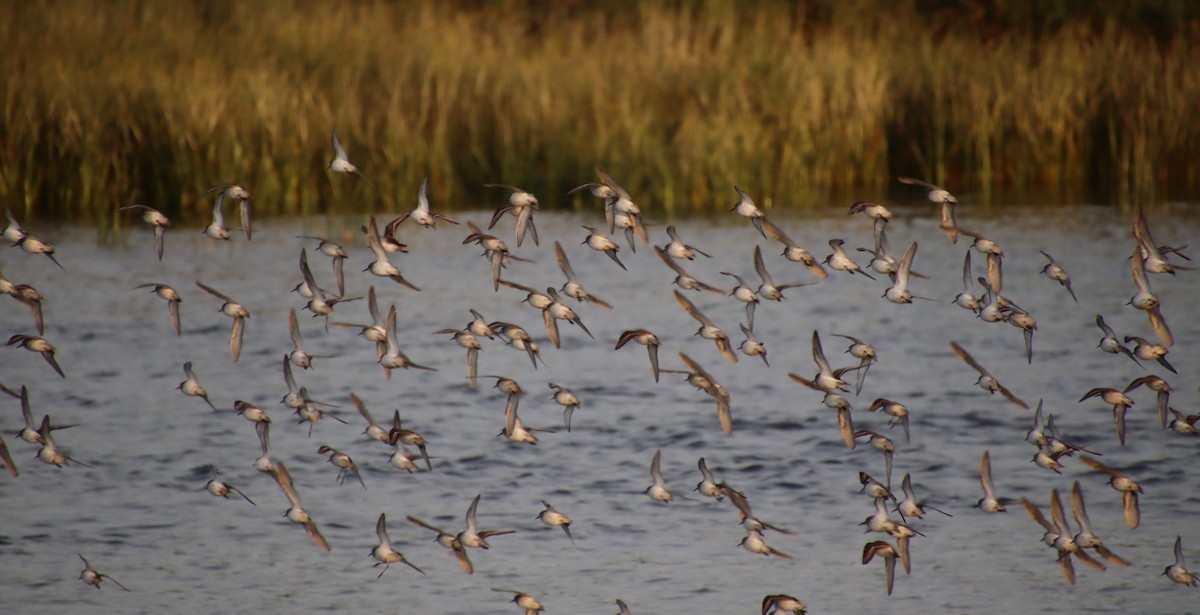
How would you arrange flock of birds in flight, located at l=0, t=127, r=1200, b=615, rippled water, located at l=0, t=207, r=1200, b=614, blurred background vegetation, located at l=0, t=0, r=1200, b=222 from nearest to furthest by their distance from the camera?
1. flock of birds in flight, located at l=0, t=127, r=1200, b=615
2. rippled water, located at l=0, t=207, r=1200, b=614
3. blurred background vegetation, located at l=0, t=0, r=1200, b=222

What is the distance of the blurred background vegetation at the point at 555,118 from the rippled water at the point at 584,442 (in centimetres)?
106

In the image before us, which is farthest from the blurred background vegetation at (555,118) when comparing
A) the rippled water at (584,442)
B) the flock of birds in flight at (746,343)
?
the flock of birds in flight at (746,343)

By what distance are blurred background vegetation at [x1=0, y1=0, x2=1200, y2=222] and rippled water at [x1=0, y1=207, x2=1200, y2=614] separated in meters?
1.06

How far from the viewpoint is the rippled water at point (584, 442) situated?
9.68 metres

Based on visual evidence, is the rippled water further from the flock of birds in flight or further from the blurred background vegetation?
the blurred background vegetation

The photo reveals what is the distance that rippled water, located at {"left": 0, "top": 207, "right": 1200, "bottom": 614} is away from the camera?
9680 mm

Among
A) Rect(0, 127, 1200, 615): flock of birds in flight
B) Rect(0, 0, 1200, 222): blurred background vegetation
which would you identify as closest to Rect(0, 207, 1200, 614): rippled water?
Rect(0, 127, 1200, 615): flock of birds in flight

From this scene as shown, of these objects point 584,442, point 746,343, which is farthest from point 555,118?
point 746,343

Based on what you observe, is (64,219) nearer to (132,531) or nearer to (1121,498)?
(132,531)

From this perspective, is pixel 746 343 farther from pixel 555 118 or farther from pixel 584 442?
pixel 555 118

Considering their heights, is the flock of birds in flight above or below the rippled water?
above

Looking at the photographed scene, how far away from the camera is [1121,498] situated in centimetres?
1100

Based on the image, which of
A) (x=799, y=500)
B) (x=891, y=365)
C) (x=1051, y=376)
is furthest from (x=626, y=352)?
(x=799, y=500)

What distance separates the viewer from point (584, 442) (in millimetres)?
12641
